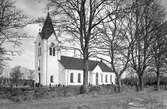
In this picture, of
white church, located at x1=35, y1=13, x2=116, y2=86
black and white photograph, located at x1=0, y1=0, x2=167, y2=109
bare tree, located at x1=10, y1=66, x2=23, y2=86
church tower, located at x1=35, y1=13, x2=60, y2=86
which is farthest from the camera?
bare tree, located at x1=10, y1=66, x2=23, y2=86

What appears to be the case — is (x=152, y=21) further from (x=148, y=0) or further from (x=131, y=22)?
(x=148, y=0)

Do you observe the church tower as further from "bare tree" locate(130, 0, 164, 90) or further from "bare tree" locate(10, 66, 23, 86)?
"bare tree" locate(130, 0, 164, 90)

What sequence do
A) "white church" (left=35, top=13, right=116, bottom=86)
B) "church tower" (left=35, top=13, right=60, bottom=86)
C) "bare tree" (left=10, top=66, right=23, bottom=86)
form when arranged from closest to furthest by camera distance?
"church tower" (left=35, top=13, right=60, bottom=86)
"white church" (left=35, top=13, right=116, bottom=86)
"bare tree" (left=10, top=66, right=23, bottom=86)

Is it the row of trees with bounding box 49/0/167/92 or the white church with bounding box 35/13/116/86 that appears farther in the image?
the white church with bounding box 35/13/116/86

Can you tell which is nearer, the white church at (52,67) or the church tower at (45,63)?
the church tower at (45,63)

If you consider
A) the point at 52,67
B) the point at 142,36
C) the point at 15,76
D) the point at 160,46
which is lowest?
the point at 15,76

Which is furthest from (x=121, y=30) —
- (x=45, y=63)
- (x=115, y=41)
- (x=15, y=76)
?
(x=15, y=76)

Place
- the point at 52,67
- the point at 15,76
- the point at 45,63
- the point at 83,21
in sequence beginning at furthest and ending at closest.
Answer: the point at 15,76
the point at 52,67
the point at 45,63
the point at 83,21

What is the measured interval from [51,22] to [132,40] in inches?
397

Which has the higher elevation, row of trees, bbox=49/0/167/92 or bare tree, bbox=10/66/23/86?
row of trees, bbox=49/0/167/92

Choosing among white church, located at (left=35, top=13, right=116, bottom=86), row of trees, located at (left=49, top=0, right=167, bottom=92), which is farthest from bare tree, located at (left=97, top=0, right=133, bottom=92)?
white church, located at (left=35, top=13, right=116, bottom=86)

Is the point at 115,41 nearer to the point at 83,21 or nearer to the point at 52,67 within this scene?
the point at 83,21

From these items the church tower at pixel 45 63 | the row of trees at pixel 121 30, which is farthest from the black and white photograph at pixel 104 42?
the church tower at pixel 45 63

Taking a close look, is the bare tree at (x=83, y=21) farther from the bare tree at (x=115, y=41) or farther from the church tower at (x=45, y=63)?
the church tower at (x=45, y=63)
